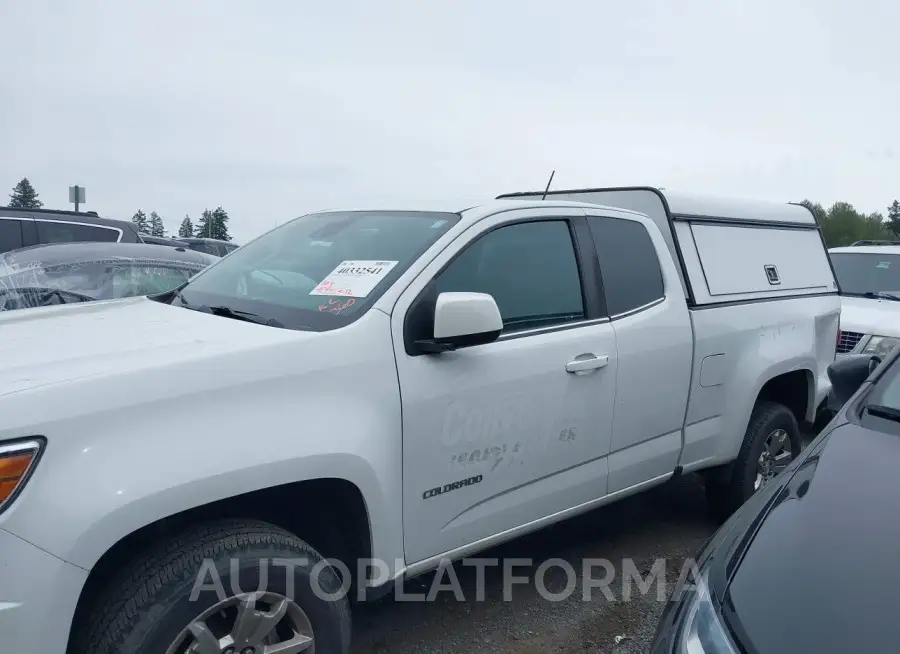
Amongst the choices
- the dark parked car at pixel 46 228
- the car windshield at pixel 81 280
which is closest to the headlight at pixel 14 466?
the car windshield at pixel 81 280

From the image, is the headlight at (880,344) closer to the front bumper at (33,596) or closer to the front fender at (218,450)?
the front fender at (218,450)

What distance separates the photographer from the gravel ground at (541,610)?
299 cm

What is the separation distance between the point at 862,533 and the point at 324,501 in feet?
5.23

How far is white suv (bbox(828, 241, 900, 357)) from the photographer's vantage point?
614 centimetres

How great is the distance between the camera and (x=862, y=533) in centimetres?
187

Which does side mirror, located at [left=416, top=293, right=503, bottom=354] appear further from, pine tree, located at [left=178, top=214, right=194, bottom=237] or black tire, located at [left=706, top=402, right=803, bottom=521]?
pine tree, located at [left=178, top=214, right=194, bottom=237]

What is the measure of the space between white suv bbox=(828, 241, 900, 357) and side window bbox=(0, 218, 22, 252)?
760 centimetres

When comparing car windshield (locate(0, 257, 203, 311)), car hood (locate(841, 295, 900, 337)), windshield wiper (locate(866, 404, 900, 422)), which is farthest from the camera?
car hood (locate(841, 295, 900, 337))

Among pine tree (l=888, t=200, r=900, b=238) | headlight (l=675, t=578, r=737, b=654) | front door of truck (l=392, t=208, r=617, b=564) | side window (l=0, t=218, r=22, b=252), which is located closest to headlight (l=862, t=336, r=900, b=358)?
front door of truck (l=392, t=208, r=617, b=564)

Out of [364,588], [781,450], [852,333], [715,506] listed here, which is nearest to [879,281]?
[852,333]

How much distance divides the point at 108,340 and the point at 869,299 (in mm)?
7156

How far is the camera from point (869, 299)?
7.12 m

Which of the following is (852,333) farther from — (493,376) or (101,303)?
(101,303)
